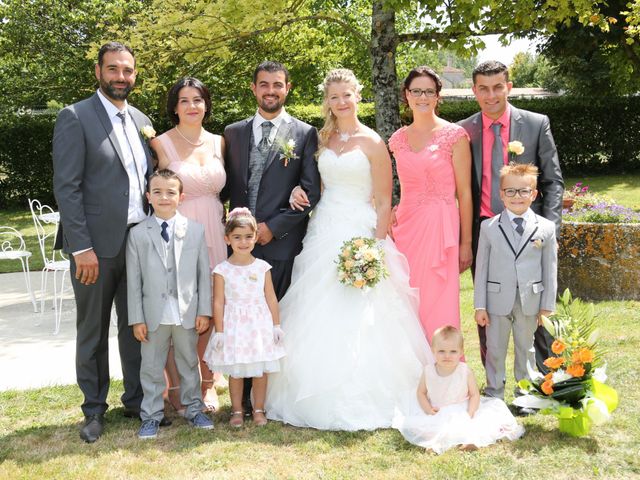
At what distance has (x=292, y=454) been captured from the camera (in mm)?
4031

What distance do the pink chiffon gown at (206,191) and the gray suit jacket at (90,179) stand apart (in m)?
0.50

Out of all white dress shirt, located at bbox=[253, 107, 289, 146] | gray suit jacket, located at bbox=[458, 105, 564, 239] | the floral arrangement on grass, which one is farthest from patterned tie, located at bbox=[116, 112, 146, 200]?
the floral arrangement on grass

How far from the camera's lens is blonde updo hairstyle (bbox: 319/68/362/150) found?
15.6 feet

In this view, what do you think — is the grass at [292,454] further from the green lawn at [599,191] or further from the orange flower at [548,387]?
the green lawn at [599,191]

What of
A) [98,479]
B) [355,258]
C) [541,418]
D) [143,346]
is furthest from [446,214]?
[98,479]

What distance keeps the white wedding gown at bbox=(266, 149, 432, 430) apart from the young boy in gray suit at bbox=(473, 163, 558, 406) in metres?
A: 0.52

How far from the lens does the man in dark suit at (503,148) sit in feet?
15.1

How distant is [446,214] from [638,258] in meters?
3.54

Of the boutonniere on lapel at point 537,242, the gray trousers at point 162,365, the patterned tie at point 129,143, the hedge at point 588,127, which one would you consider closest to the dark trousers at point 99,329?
the gray trousers at point 162,365

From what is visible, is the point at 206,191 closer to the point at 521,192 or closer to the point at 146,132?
the point at 146,132

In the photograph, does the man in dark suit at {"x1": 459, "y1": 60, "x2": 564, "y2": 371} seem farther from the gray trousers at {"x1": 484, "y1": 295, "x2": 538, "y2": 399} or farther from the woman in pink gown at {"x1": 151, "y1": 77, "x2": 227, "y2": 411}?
the woman in pink gown at {"x1": 151, "y1": 77, "x2": 227, "y2": 411}

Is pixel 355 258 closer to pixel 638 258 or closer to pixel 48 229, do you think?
pixel 638 258

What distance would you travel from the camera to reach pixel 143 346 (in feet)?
14.6

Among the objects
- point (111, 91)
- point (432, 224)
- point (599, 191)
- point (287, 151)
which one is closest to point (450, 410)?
point (432, 224)
